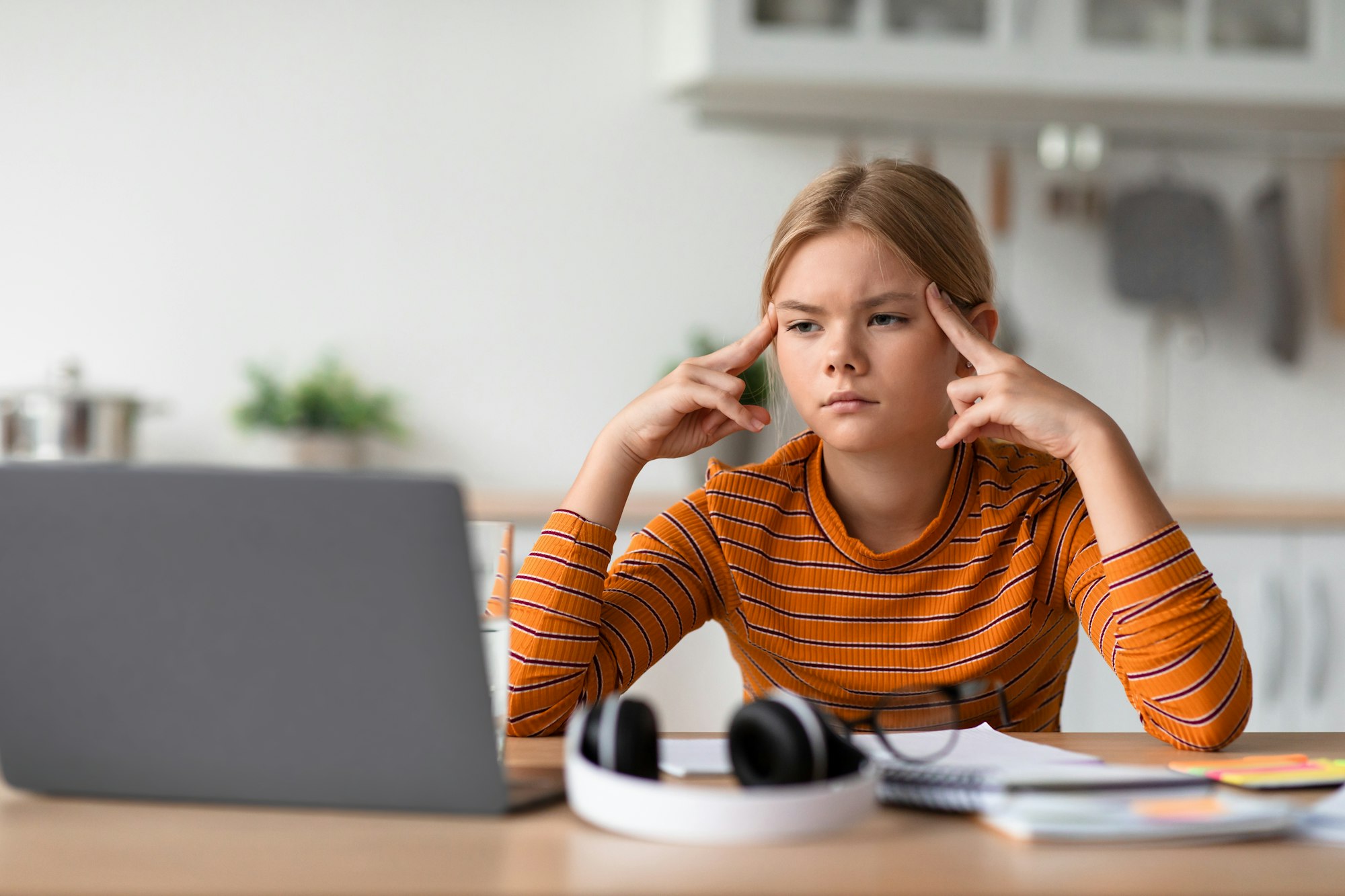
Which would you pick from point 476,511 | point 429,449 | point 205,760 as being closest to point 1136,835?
point 205,760

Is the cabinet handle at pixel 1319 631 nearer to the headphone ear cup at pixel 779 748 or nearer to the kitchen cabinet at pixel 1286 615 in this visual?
the kitchen cabinet at pixel 1286 615

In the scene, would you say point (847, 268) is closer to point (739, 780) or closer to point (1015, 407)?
point (1015, 407)

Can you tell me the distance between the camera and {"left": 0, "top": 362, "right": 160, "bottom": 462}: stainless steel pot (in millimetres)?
2293

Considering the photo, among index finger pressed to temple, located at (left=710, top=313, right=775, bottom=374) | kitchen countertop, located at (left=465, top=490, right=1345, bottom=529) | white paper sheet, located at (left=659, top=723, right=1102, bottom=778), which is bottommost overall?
kitchen countertop, located at (left=465, top=490, right=1345, bottom=529)

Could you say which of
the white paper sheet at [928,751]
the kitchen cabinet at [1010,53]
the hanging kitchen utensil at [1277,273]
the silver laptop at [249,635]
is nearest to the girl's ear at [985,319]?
the white paper sheet at [928,751]

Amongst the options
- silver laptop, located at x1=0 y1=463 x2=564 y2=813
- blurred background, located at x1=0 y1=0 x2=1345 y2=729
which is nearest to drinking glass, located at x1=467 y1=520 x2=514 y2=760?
silver laptop, located at x1=0 y1=463 x2=564 y2=813

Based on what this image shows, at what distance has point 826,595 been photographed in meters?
1.18

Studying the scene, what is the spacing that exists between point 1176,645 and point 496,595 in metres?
0.54

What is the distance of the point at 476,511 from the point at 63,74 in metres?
1.29

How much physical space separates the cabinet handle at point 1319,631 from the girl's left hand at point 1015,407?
62.3 inches

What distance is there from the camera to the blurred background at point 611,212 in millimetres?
2520

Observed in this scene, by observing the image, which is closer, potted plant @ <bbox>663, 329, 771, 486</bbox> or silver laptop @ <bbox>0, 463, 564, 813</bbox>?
silver laptop @ <bbox>0, 463, 564, 813</bbox>

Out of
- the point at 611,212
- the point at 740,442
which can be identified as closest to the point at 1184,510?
the point at 740,442

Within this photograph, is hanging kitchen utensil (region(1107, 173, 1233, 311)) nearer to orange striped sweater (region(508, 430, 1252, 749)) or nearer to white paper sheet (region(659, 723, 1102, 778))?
orange striped sweater (region(508, 430, 1252, 749))
